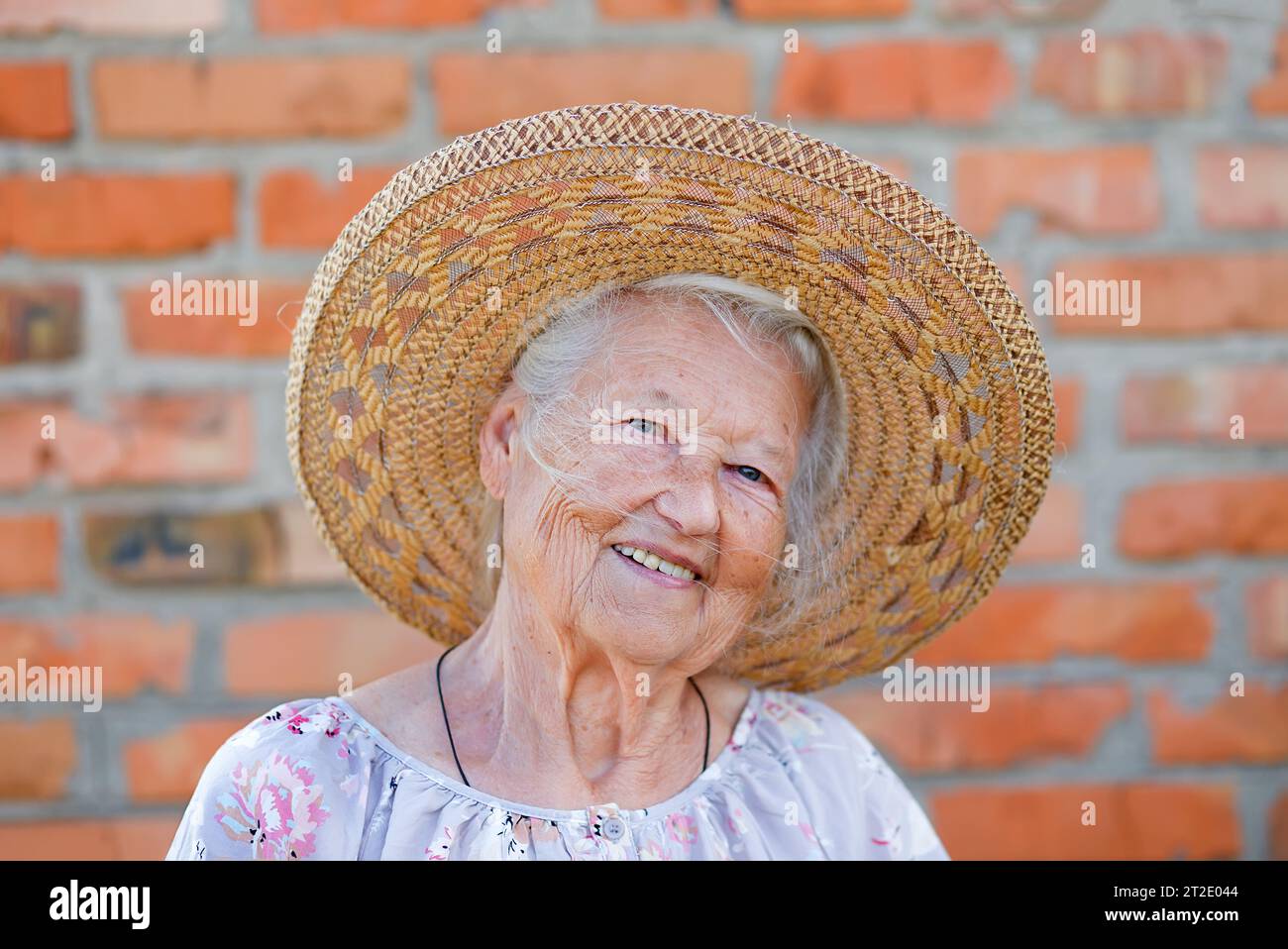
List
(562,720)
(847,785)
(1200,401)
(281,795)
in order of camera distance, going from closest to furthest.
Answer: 1. (281,795)
2. (562,720)
3. (847,785)
4. (1200,401)

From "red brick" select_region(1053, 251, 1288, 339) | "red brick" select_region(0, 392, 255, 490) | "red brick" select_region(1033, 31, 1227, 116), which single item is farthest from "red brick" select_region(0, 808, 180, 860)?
"red brick" select_region(1033, 31, 1227, 116)

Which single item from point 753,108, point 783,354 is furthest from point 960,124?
point 783,354

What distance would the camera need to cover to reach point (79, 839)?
2.25m

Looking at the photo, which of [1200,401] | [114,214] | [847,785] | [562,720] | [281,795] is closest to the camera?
[281,795]

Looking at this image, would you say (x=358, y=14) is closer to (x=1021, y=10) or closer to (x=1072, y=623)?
(x=1021, y=10)

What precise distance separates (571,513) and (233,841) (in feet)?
1.87

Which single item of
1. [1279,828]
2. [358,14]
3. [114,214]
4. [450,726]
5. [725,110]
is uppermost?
Result: [358,14]

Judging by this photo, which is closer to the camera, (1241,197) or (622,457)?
(622,457)

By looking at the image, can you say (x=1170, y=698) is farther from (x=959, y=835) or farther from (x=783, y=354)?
(x=783, y=354)

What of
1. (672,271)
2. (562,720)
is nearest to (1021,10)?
(672,271)

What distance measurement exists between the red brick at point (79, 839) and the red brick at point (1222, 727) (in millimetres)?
1800

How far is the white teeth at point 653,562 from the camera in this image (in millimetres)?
1627

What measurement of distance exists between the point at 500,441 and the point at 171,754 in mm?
962

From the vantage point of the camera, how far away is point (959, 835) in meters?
2.35
